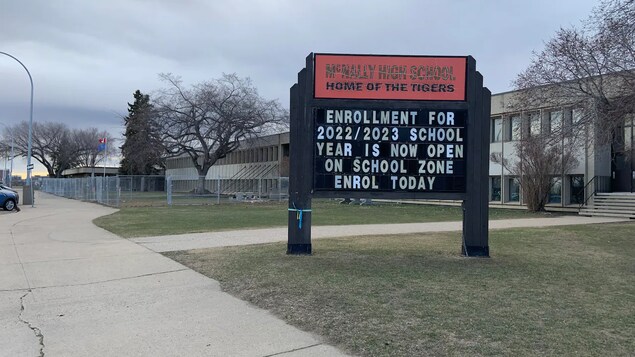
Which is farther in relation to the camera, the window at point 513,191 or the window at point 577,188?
the window at point 513,191

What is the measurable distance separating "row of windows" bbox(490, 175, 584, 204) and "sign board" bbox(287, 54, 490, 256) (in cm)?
2073

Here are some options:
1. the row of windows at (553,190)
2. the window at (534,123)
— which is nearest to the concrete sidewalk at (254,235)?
the window at (534,123)

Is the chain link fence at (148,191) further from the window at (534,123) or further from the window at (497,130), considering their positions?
the window at (534,123)

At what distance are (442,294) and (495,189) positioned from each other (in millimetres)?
29073

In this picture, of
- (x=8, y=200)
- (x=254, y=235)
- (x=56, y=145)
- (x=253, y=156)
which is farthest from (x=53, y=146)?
(x=254, y=235)

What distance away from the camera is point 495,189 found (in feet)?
114

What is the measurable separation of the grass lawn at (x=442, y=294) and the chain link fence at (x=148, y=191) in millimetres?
24499

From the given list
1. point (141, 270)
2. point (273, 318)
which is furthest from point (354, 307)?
point (141, 270)

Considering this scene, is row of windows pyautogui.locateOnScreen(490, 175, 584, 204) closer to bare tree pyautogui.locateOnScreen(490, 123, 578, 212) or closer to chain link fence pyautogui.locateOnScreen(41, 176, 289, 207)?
bare tree pyautogui.locateOnScreen(490, 123, 578, 212)

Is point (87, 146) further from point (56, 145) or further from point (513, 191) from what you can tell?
point (513, 191)

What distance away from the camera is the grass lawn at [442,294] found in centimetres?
529

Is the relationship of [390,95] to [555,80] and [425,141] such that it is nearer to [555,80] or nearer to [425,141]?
[425,141]

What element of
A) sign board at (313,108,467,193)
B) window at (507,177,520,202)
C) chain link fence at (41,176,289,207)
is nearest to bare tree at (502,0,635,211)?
sign board at (313,108,467,193)

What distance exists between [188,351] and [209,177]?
69517 millimetres
